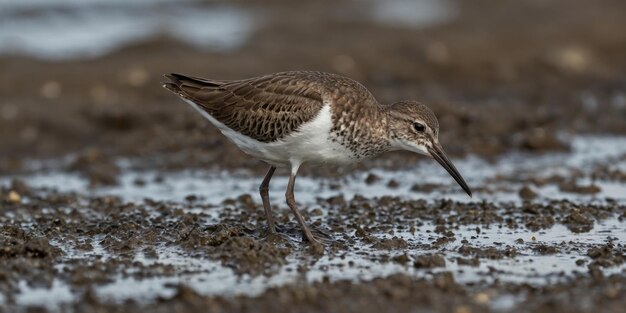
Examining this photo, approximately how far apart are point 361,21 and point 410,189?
32.5ft

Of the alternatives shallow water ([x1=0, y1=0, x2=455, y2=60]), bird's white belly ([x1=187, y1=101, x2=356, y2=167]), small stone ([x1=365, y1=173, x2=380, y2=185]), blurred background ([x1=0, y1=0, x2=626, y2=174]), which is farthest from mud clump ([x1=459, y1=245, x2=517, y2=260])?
shallow water ([x1=0, y1=0, x2=455, y2=60])

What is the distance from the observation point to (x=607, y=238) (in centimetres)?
1009

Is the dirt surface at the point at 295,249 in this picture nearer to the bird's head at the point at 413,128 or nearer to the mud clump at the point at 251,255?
the mud clump at the point at 251,255

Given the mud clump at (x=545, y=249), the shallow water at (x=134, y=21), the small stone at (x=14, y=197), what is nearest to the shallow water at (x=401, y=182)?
the small stone at (x=14, y=197)

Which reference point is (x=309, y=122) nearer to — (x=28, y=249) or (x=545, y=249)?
(x=545, y=249)

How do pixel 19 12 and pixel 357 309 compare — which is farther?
pixel 19 12

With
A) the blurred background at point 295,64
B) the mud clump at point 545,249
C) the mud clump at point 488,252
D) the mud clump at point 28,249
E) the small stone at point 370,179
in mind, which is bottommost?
the mud clump at point 28,249

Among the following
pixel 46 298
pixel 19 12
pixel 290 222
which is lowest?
pixel 46 298

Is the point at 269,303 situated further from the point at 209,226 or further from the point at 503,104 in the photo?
the point at 503,104

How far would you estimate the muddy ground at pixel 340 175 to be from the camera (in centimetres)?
826

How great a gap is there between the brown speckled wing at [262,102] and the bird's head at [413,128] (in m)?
0.88

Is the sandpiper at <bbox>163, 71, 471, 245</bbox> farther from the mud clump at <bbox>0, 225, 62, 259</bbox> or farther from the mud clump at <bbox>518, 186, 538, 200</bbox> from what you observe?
the mud clump at <bbox>0, 225, 62, 259</bbox>

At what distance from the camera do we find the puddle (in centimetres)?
1945

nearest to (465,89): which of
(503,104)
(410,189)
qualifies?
(503,104)
